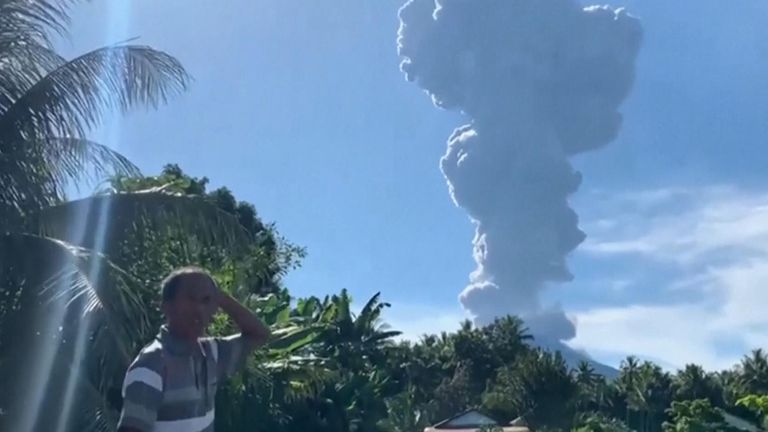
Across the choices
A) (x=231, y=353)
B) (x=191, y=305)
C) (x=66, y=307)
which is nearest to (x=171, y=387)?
(x=191, y=305)

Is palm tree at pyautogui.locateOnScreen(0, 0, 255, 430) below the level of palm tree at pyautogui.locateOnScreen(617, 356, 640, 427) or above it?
below

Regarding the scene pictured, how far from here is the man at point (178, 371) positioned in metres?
3.22

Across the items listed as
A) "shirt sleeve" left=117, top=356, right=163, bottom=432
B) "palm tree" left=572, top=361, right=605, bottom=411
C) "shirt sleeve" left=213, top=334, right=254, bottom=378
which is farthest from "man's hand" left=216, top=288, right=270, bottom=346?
"palm tree" left=572, top=361, right=605, bottom=411

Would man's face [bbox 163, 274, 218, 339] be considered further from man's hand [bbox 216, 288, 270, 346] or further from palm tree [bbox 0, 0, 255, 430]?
palm tree [bbox 0, 0, 255, 430]

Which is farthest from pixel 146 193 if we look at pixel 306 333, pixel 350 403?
pixel 350 403

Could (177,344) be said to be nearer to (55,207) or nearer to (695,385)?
(55,207)

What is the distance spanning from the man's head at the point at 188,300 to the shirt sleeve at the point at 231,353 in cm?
21

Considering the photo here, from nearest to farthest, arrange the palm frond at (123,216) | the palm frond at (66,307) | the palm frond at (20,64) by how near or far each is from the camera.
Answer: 1. the palm frond at (66,307)
2. the palm frond at (20,64)
3. the palm frond at (123,216)

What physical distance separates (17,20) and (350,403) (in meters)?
15.0

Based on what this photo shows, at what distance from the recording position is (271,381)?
19.2 m

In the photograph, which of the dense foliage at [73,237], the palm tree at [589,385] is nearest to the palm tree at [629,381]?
the palm tree at [589,385]

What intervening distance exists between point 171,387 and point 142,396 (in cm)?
10

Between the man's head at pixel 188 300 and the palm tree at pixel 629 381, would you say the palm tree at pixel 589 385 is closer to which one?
the palm tree at pixel 629 381

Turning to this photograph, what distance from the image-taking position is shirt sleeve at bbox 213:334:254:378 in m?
3.56
